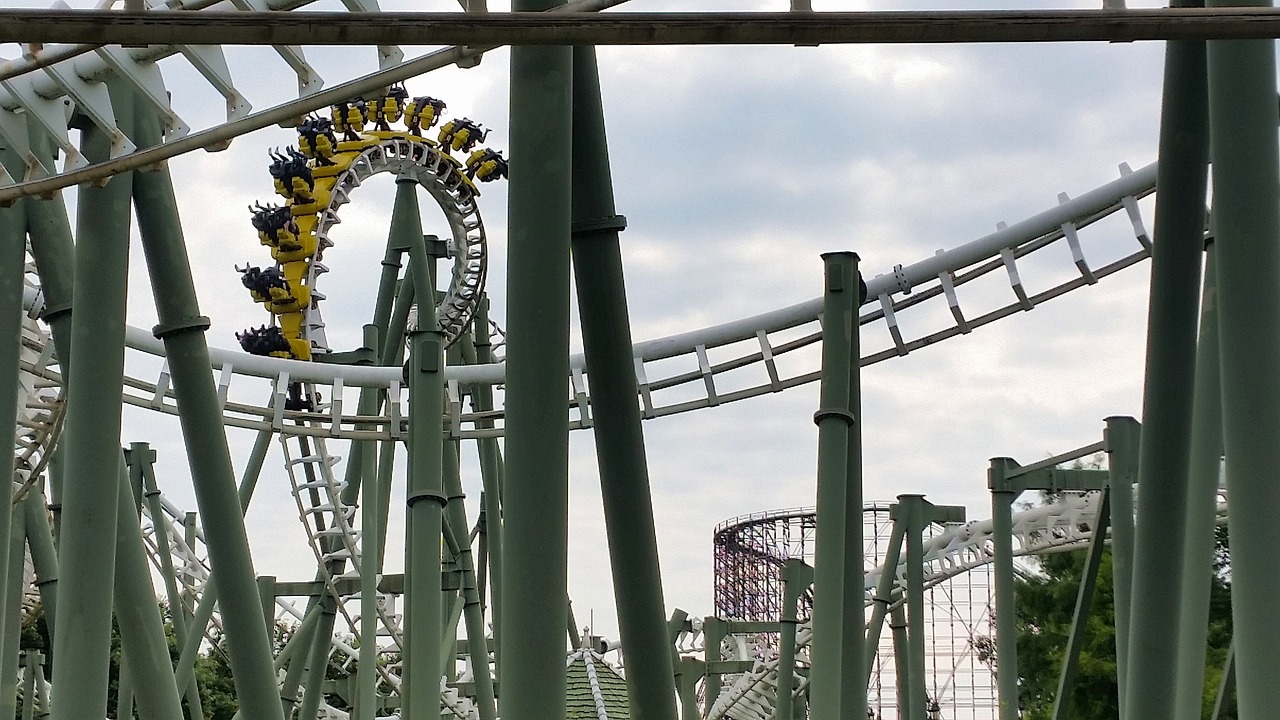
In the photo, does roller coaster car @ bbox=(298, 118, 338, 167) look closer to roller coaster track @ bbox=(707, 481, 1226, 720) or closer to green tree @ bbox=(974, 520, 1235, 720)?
roller coaster track @ bbox=(707, 481, 1226, 720)

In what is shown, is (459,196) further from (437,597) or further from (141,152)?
(141,152)

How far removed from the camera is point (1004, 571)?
36.6 feet

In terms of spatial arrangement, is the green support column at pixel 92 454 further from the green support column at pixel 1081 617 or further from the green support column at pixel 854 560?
the green support column at pixel 1081 617

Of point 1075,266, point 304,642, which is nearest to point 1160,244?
point 1075,266

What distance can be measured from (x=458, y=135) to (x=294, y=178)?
1744mm

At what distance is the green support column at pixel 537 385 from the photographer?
3.47 meters

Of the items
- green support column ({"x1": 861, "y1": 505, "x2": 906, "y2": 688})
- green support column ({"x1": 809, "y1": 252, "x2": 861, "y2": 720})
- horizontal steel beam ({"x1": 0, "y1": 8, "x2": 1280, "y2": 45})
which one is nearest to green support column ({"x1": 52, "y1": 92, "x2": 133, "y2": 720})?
horizontal steel beam ({"x1": 0, "y1": 8, "x2": 1280, "y2": 45})

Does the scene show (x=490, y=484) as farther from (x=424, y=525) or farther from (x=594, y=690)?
(x=424, y=525)

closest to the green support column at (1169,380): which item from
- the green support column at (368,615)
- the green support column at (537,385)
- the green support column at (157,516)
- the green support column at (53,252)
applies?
the green support column at (537,385)

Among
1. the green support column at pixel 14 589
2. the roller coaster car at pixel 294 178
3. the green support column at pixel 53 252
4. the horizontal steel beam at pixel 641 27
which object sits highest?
the roller coaster car at pixel 294 178

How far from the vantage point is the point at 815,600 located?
6812 millimetres

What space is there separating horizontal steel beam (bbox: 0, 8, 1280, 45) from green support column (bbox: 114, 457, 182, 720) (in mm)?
2812

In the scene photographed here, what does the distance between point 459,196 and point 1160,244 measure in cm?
1128

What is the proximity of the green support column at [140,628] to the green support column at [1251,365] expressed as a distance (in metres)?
3.43
